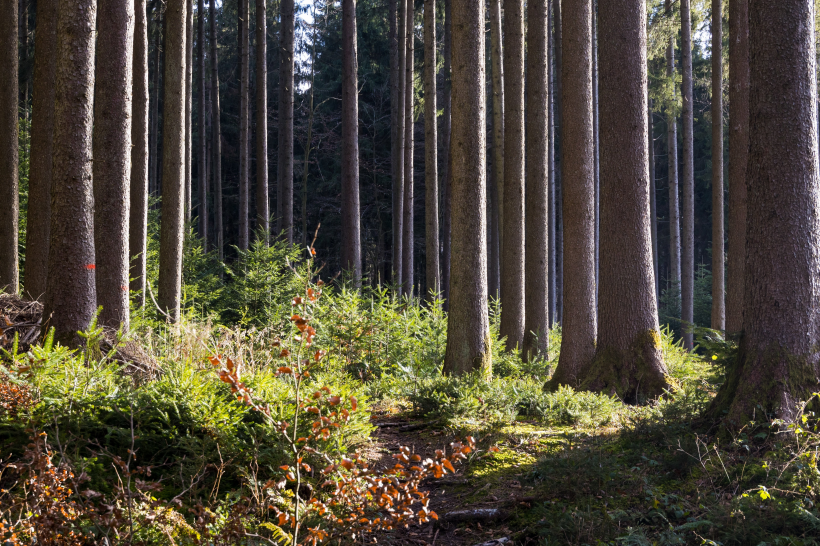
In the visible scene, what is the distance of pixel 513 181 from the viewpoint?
1127 cm

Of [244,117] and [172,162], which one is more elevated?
[244,117]

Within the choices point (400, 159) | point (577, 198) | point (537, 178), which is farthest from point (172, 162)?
point (400, 159)

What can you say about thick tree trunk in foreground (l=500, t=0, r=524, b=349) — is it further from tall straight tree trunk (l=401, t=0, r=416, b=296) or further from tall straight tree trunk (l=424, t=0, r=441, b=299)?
tall straight tree trunk (l=401, t=0, r=416, b=296)

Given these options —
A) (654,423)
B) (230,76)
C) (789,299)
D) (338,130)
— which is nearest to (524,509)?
(654,423)

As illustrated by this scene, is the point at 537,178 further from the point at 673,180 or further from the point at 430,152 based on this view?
the point at 673,180

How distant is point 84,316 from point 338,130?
28.8m

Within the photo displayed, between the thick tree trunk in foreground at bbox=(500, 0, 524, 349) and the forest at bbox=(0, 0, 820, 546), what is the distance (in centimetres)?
6

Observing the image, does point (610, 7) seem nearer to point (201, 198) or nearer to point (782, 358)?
point (782, 358)

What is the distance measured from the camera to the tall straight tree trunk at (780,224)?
178 inches

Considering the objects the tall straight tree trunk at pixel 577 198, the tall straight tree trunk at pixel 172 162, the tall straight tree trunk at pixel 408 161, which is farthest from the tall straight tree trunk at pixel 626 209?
the tall straight tree trunk at pixel 408 161

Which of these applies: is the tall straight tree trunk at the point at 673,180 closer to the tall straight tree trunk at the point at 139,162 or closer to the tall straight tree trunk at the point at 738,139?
the tall straight tree trunk at the point at 738,139

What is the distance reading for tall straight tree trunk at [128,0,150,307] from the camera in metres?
10.2

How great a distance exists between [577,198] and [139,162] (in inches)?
291

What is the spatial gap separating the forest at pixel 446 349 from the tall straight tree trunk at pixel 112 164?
3cm
